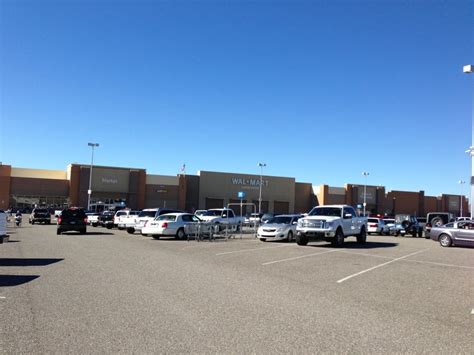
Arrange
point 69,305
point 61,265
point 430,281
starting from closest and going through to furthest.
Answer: point 69,305 → point 430,281 → point 61,265

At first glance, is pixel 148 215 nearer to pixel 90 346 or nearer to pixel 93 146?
pixel 90 346

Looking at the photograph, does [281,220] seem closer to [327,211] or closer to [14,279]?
[327,211]

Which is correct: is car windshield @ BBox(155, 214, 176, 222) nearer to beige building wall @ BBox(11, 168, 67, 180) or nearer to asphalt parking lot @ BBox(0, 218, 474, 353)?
asphalt parking lot @ BBox(0, 218, 474, 353)

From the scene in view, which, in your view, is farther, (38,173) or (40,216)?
(38,173)

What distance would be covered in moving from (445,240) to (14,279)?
2279 centimetres

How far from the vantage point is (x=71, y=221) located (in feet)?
103

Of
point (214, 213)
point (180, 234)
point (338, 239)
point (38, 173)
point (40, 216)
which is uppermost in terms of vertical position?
point (38, 173)

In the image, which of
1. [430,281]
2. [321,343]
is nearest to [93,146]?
[430,281]

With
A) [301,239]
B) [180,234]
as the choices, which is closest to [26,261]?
[301,239]

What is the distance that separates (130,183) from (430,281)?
74266mm

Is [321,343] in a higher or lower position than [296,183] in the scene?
lower

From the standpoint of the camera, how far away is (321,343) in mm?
6621

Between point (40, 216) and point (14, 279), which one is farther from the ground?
point (40, 216)

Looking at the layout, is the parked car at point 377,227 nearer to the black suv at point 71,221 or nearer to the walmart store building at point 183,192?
the black suv at point 71,221
